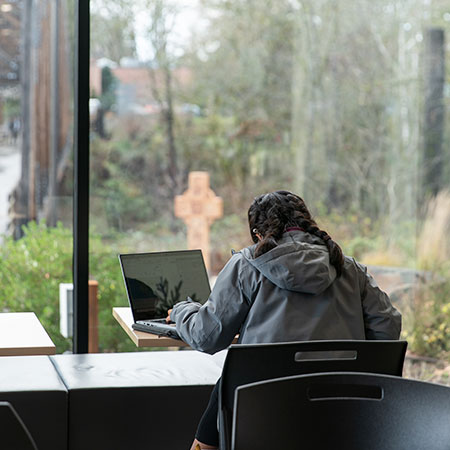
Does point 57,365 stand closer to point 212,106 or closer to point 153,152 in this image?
point 153,152

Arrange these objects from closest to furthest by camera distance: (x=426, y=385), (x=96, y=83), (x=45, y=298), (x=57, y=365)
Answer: (x=426, y=385) < (x=57, y=365) < (x=45, y=298) < (x=96, y=83)

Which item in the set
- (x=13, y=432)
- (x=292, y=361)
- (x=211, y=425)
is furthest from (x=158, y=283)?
(x=13, y=432)

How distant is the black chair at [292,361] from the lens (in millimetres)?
2109

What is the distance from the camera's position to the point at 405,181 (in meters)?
5.01

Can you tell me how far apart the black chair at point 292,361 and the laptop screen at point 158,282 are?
86 cm

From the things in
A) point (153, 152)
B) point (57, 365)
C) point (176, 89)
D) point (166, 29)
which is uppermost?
point (166, 29)

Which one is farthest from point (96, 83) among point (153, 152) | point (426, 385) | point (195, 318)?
point (426, 385)

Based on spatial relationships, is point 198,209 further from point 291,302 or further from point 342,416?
point 342,416

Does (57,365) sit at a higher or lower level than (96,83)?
lower

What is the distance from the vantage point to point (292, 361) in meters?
2.15

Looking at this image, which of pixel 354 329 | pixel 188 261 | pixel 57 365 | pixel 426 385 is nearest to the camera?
pixel 426 385

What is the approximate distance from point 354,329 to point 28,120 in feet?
7.54

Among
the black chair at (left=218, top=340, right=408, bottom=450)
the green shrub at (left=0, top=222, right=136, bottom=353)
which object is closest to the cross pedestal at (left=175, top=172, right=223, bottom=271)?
the green shrub at (left=0, top=222, right=136, bottom=353)

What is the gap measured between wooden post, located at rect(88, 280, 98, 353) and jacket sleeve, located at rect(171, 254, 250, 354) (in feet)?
5.28
